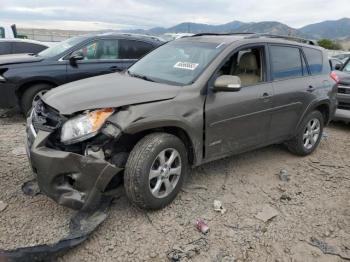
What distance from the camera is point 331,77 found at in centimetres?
550

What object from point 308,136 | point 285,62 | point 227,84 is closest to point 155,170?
point 227,84

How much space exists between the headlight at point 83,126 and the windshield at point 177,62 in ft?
3.24

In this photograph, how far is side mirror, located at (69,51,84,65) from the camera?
642cm

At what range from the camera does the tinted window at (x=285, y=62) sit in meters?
4.52

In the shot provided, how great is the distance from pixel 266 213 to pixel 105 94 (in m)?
1.99

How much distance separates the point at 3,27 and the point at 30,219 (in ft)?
38.4

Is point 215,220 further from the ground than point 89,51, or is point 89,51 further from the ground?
point 89,51

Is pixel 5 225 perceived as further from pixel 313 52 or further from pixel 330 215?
pixel 313 52

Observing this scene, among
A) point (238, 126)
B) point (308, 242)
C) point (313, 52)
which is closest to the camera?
point (308, 242)

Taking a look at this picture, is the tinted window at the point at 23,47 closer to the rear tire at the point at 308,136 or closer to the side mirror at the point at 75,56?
the side mirror at the point at 75,56

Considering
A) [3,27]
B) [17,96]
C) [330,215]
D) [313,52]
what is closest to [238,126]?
[330,215]

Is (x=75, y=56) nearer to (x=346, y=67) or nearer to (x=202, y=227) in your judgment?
(x=202, y=227)

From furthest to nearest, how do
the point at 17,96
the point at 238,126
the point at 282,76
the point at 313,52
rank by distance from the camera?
the point at 17,96 < the point at 313,52 < the point at 282,76 < the point at 238,126

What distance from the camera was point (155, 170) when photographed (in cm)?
333
